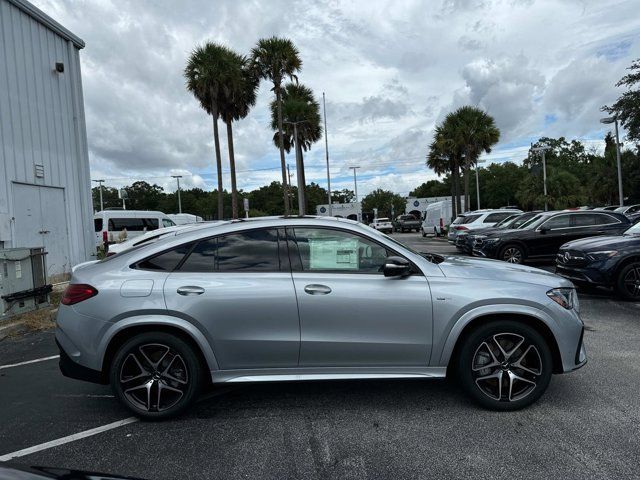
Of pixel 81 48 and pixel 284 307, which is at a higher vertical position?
pixel 81 48

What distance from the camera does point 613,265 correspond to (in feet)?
26.5

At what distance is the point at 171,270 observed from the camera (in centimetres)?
382

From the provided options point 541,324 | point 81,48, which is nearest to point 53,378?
point 541,324

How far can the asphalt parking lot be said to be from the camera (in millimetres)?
3031

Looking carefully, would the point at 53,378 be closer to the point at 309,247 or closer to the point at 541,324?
the point at 309,247

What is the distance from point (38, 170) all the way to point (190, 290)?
936 cm

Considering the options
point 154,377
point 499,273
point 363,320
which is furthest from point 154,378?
point 499,273

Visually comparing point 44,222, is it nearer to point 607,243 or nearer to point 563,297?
point 563,297

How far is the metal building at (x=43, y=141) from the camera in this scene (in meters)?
10.2

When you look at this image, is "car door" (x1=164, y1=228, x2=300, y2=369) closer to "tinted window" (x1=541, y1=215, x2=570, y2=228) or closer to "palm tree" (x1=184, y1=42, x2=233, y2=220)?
"tinted window" (x1=541, y1=215, x2=570, y2=228)

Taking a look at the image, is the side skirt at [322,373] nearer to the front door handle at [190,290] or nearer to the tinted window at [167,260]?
the front door handle at [190,290]

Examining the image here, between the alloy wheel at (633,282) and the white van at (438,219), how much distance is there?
22296mm

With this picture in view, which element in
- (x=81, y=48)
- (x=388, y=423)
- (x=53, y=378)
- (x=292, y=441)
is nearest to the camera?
(x=292, y=441)

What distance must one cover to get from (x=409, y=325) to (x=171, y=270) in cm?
194
